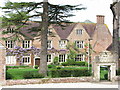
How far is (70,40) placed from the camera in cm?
3991

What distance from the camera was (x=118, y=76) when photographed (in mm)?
21859

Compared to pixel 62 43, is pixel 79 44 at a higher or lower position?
lower

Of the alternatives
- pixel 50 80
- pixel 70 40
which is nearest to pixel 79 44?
pixel 70 40

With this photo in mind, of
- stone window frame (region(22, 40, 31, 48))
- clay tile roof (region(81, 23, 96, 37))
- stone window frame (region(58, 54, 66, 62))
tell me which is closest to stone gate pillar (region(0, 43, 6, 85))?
stone window frame (region(22, 40, 31, 48))

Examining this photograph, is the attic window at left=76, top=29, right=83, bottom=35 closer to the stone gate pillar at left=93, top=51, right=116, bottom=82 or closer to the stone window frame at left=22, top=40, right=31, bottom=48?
the stone window frame at left=22, top=40, right=31, bottom=48

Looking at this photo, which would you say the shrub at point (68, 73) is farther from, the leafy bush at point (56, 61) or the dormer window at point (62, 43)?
the dormer window at point (62, 43)

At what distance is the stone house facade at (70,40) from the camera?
36.3 m

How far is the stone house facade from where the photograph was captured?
36344mm

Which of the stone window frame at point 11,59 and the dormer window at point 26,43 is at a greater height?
the dormer window at point 26,43

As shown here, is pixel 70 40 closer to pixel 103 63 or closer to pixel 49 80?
pixel 103 63

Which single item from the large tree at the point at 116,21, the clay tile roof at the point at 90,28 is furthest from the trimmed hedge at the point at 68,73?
the clay tile roof at the point at 90,28

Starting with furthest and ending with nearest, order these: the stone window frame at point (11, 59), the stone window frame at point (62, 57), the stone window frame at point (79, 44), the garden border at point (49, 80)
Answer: the stone window frame at point (79, 44) < the stone window frame at point (62, 57) < the stone window frame at point (11, 59) < the garden border at point (49, 80)

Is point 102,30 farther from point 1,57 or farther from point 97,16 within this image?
point 1,57

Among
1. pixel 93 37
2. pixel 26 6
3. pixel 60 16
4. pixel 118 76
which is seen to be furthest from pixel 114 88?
pixel 93 37
